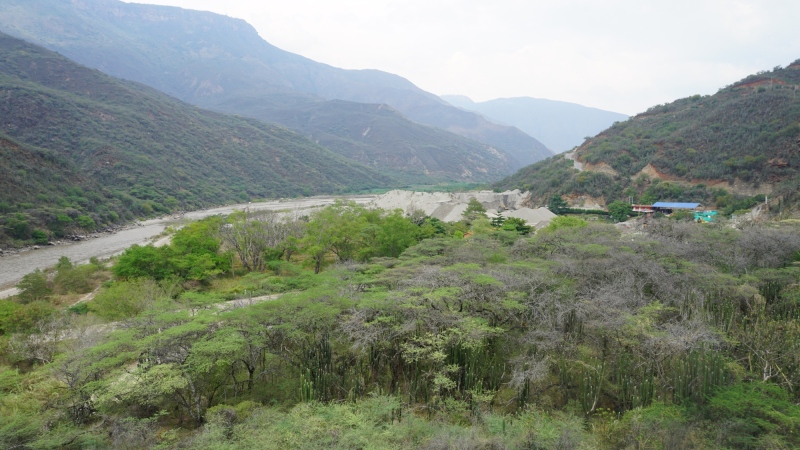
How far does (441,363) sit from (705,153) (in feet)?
174

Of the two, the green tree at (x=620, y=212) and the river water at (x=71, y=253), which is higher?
the green tree at (x=620, y=212)

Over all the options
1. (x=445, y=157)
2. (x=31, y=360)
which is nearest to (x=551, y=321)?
(x=31, y=360)

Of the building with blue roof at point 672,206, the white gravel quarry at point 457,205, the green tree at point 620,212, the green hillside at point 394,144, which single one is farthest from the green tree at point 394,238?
the green hillside at point 394,144

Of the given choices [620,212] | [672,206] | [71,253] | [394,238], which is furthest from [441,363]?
[71,253]

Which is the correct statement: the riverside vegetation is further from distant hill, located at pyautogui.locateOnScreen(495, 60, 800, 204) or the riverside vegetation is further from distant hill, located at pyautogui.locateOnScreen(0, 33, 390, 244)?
distant hill, located at pyautogui.locateOnScreen(0, 33, 390, 244)

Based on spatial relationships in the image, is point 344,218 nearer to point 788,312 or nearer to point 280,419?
point 280,419

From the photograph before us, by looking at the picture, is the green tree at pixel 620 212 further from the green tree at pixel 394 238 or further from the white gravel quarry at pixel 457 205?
the green tree at pixel 394 238

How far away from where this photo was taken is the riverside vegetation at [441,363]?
9.24m

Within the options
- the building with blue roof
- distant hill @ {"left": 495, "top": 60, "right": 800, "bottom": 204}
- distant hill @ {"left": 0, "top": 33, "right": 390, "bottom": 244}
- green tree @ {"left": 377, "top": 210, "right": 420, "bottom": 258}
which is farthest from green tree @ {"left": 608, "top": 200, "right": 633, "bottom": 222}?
distant hill @ {"left": 0, "top": 33, "right": 390, "bottom": 244}

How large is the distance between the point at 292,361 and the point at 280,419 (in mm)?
3233

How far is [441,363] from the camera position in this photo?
1200 centimetres

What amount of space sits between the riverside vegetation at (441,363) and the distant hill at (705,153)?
33.6 m

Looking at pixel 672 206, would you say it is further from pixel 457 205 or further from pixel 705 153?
pixel 457 205

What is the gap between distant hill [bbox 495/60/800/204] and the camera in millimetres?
43844
